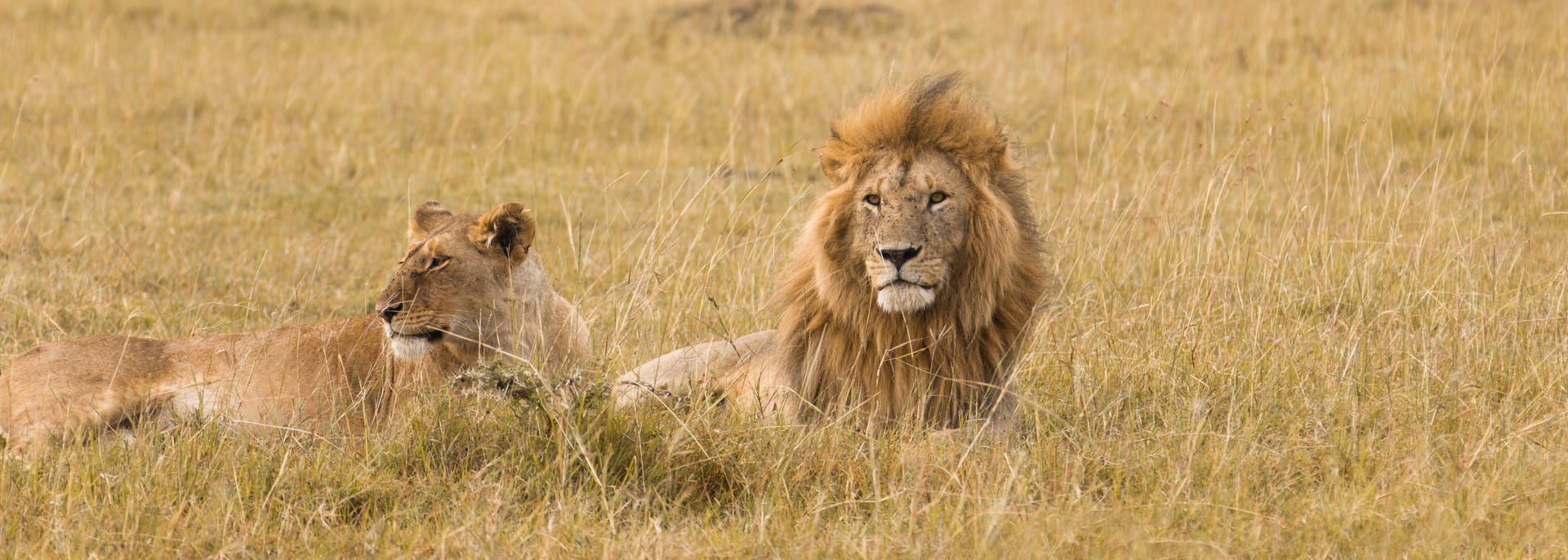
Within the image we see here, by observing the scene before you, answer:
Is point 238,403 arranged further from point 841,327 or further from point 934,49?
point 934,49

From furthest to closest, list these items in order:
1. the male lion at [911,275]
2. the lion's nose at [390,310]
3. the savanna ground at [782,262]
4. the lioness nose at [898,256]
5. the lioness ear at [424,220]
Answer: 1. the lioness ear at [424,220]
2. the lion's nose at [390,310]
3. the male lion at [911,275]
4. the lioness nose at [898,256]
5. the savanna ground at [782,262]

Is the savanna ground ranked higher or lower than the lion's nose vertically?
lower

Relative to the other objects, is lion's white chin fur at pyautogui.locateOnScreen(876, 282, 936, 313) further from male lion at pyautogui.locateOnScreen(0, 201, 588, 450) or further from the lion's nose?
the lion's nose

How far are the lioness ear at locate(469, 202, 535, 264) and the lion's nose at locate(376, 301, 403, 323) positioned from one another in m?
0.37

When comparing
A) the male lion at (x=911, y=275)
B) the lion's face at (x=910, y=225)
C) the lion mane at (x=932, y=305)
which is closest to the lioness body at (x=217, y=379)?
the male lion at (x=911, y=275)

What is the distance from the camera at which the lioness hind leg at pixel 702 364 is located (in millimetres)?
4992

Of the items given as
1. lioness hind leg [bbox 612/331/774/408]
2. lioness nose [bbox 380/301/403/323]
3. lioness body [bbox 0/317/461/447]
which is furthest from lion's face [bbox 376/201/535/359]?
→ lioness hind leg [bbox 612/331/774/408]

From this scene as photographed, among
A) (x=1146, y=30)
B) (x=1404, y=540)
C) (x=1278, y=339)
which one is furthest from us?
(x=1146, y=30)

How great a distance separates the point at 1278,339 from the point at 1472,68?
598 cm

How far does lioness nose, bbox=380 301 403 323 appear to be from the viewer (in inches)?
177

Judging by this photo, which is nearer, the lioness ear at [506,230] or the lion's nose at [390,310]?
the lion's nose at [390,310]

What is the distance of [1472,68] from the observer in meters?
10.1

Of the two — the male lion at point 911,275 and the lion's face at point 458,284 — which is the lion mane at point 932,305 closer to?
the male lion at point 911,275

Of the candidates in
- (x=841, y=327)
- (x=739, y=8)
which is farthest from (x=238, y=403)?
(x=739, y=8)
